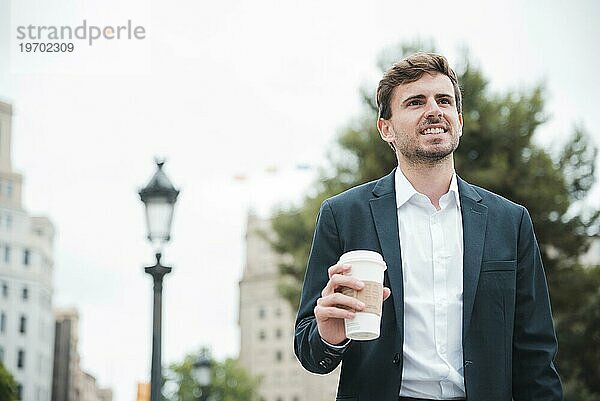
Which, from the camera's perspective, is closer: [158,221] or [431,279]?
[431,279]

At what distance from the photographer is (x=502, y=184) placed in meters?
19.3

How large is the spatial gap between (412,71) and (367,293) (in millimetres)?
735

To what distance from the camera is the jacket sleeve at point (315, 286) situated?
2654mm

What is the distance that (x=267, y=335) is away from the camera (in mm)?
93000

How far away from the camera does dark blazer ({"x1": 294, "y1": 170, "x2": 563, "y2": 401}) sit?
2.62 m

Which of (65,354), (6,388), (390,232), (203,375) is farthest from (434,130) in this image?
(65,354)

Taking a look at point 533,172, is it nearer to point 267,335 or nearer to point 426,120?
point 426,120

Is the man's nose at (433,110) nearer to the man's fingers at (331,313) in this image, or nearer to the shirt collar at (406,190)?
the shirt collar at (406,190)

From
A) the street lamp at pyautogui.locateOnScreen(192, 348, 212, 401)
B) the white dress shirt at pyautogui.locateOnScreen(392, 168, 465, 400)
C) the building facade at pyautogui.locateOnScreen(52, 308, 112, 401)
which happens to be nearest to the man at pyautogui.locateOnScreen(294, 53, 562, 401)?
the white dress shirt at pyautogui.locateOnScreen(392, 168, 465, 400)

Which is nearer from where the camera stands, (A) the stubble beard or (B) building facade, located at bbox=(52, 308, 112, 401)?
(A) the stubble beard

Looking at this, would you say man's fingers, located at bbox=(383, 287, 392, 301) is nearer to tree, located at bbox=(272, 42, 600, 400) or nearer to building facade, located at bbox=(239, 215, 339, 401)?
tree, located at bbox=(272, 42, 600, 400)

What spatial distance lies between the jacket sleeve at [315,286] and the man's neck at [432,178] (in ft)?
0.79

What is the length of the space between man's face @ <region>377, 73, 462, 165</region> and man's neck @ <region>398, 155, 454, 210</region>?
2 cm

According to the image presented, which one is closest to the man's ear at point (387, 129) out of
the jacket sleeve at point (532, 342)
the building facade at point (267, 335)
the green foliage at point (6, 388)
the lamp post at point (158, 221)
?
the jacket sleeve at point (532, 342)
